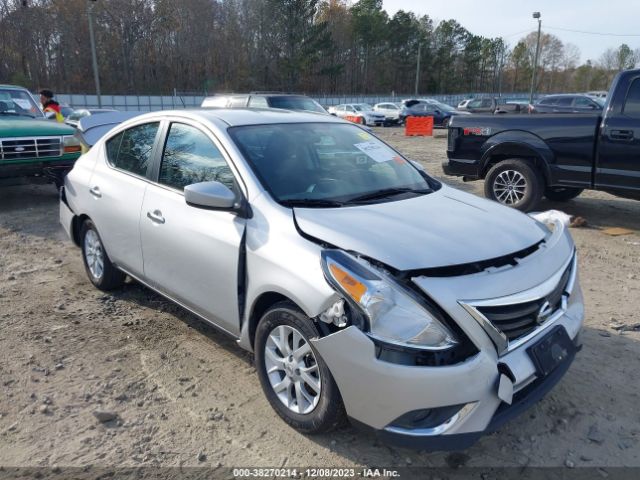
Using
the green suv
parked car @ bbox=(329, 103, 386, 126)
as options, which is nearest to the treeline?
parked car @ bbox=(329, 103, 386, 126)

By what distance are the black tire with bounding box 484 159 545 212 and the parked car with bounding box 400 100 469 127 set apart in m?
21.9

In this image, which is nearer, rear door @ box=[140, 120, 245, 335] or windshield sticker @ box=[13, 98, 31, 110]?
rear door @ box=[140, 120, 245, 335]

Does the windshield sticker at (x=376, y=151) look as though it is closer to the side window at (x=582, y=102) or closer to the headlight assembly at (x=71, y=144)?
the headlight assembly at (x=71, y=144)

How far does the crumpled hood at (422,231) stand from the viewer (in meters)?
2.52

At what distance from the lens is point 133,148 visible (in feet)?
14.0

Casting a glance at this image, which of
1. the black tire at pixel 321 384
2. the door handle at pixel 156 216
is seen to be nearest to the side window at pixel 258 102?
the door handle at pixel 156 216

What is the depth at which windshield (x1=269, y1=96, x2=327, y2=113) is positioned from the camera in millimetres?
13141

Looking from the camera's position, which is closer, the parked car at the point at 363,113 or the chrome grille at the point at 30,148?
the chrome grille at the point at 30,148

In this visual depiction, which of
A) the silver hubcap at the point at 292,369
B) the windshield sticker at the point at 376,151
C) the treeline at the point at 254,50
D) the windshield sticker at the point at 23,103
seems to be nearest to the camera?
the silver hubcap at the point at 292,369

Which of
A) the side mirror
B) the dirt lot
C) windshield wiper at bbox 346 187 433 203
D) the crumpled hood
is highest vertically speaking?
the side mirror

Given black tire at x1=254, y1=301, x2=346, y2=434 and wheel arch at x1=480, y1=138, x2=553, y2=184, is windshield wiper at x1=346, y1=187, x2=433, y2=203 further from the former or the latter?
wheel arch at x1=480, y1=138, x2=553, y2=184

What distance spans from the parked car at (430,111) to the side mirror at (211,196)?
27267 mm

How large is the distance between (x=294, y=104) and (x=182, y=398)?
11.1m

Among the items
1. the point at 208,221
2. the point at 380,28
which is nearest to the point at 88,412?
the point at 208,221
